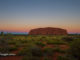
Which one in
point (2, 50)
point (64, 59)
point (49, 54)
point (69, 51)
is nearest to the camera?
point (64, 59)

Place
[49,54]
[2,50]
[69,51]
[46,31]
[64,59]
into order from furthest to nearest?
[46,31] → [2,50] → [49,54] → [69,51] → [64,59]

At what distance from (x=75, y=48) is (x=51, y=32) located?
139 m

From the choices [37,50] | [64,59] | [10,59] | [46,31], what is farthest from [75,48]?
[46,31]

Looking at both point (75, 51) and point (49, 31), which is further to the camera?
point (49, 31)

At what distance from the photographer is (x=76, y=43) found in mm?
10492

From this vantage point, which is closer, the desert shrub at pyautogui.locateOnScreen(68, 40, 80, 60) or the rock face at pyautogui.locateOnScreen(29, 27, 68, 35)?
the desert shrub at pyautogui.locateOnScreen(68, 40, 80, 60)

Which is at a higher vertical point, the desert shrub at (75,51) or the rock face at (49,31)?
the desert shrub at (75,51)

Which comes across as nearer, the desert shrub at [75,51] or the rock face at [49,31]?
the desert shrub at [75,51]

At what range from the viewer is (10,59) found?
10195 mm

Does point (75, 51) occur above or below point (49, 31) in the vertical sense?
above

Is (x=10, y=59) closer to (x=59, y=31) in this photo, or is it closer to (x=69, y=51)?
(x=69, y=51)

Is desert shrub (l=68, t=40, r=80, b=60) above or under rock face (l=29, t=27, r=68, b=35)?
above

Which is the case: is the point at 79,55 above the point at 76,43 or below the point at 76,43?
below

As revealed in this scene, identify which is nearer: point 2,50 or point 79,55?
point 79,55
